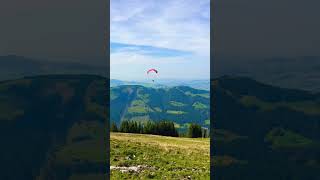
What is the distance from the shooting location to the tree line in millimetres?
31078

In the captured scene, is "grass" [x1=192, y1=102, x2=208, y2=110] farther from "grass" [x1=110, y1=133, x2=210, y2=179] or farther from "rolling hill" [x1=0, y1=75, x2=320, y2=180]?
"rolling hill" [x1=0, y1=75, x2=320, y2=180]

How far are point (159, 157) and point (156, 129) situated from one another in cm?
904

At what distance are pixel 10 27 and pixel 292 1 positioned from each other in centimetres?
884

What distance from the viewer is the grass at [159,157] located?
2128cm

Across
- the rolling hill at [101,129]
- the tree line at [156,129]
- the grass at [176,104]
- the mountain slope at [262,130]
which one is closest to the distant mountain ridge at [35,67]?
the rolling hill at [101,129]

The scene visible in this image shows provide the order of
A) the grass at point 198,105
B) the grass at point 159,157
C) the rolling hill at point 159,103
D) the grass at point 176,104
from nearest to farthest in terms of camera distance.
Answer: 1. the grass at point 159,157
2. the rolling hill at point 159,103
3. the grass at point 198,105
4. the grass at point 176,104

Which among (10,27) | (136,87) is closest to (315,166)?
(10,27)

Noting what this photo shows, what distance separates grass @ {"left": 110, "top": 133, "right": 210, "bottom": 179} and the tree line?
347 centimetres

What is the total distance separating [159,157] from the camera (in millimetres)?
23781

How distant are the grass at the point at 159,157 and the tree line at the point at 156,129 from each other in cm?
347

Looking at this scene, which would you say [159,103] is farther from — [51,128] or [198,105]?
[51,128]

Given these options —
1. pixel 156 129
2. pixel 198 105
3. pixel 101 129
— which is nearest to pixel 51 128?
pixel 101 129

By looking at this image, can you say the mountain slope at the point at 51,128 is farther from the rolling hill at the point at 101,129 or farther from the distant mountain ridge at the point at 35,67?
the distant mountain ridge at the point at 35,67

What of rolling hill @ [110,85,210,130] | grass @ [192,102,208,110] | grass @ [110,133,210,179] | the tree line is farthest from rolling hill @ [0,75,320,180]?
grass @ [192,102,208,110]
